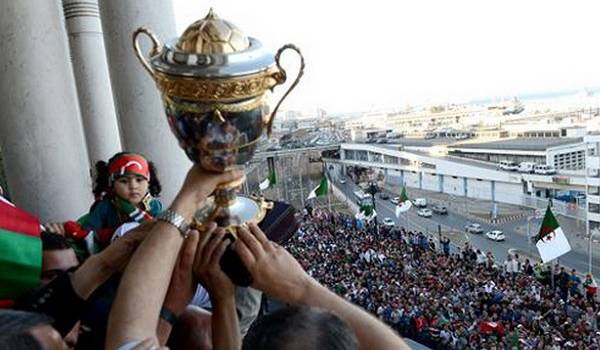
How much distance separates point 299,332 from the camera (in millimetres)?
1013

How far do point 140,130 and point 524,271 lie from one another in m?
16.7

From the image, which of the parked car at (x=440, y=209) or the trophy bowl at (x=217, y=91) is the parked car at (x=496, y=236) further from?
the trophy bowl at (x=217, y=91)

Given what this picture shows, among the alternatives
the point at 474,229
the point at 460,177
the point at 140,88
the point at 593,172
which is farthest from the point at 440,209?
the point at 140,88

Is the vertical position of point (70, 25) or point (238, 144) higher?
point (70, 25)

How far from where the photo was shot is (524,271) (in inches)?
685

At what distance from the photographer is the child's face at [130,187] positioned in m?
2.45

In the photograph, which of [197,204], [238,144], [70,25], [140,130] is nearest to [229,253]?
[197,204]

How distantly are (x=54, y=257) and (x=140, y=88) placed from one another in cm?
150

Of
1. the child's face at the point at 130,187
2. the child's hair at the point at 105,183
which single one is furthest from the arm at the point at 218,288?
the child's hair at the point at 105,183

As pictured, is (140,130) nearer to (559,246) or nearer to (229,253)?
(229,253)

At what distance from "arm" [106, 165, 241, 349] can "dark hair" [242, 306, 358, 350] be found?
237 millimetres

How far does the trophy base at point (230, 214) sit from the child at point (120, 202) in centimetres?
87

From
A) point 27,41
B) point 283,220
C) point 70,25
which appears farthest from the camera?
point 70,25

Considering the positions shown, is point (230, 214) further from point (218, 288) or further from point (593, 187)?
point (593, 187)
